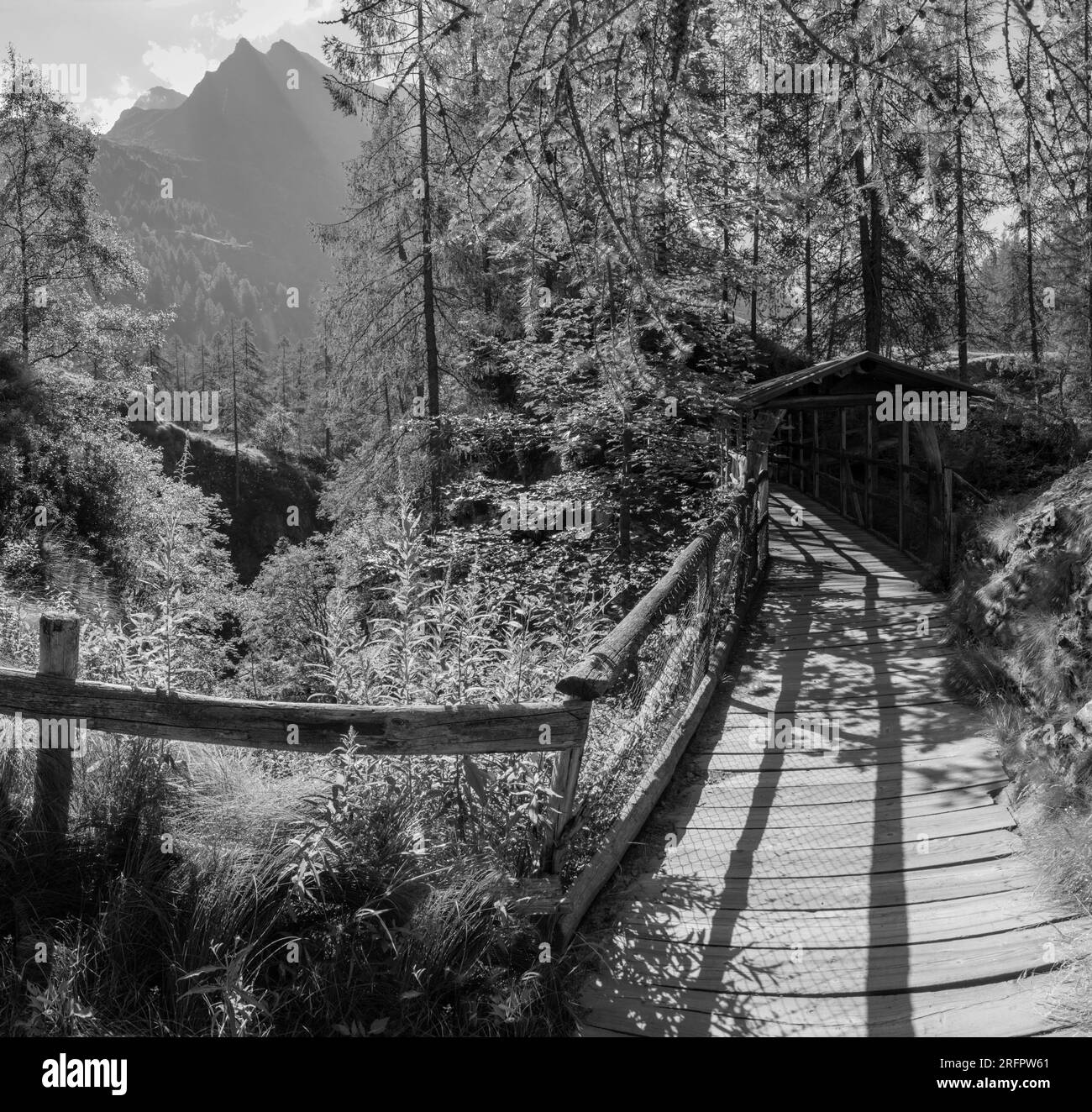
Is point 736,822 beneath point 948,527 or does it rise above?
beneath

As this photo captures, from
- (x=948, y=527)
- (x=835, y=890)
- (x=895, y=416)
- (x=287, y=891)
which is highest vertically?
(x=895, y=416)

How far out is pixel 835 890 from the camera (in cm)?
400

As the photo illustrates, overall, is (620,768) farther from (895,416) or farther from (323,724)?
(895,416)

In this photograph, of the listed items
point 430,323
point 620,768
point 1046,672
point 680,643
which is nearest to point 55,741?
point 620,768

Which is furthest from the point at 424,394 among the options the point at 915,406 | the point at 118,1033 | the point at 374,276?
the point at 118,1033

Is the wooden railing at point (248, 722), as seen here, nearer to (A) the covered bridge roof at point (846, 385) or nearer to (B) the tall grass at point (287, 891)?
(B) the tall grass at point (287, 891)

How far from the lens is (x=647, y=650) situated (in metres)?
6.33

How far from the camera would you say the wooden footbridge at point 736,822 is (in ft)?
10.6

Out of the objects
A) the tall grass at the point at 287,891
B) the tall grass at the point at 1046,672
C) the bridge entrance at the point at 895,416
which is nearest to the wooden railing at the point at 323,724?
the tall grass at the point at 287,891

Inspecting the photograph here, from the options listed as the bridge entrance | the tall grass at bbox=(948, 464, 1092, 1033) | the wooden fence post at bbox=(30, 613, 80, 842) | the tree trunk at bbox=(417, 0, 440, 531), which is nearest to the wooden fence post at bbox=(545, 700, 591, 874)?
the tall grass at bbox=(948, 464, 1092, 1033)

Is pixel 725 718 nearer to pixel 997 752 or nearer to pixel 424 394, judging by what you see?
pixel 997 752

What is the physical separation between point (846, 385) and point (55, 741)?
45.2 feet

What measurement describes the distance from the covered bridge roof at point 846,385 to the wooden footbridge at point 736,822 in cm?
689

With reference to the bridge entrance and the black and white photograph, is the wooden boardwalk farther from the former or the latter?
the bridge entrance
